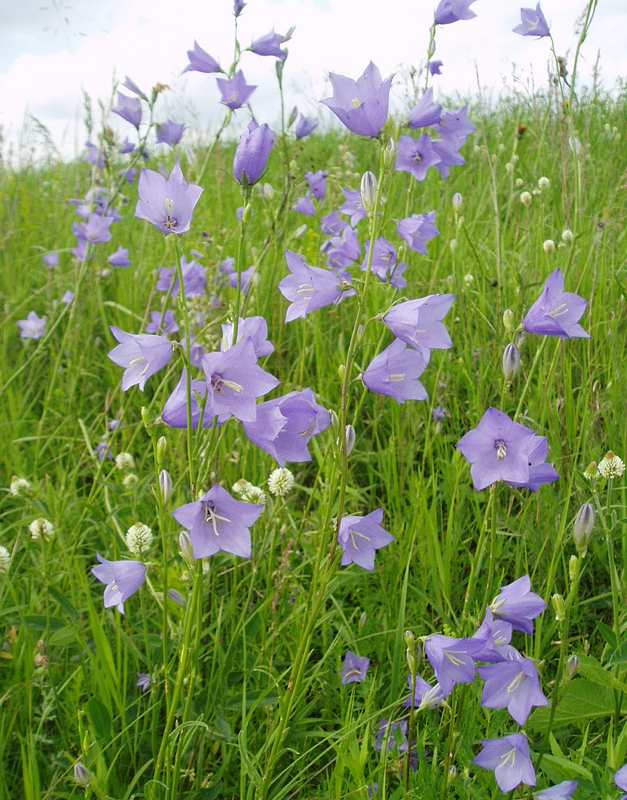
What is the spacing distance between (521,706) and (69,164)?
8.24m

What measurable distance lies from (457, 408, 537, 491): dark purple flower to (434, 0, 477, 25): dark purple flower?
5.10 ft

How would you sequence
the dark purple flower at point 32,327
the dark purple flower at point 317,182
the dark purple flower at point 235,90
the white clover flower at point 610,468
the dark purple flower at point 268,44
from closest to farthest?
the white clover flower at point 610,468 → the dark purple flower at point 235,90 → the dark purple flower at point 268,44 → the dark purple flower at point 317,182 → the dark purple flower at point 32,327

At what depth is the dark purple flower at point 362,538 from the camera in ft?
4.86

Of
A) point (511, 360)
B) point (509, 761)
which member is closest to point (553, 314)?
point (511, 360)

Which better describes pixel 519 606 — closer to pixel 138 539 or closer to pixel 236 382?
pixel 236 382

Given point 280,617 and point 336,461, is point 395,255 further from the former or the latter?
point 336,461

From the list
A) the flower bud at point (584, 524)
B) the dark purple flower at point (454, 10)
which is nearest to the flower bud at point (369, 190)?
the flower bud at point (584, 524)

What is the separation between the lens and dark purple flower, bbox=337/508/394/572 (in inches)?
58.3

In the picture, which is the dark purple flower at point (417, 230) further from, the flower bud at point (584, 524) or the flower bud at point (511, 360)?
the flower bud at point (584, 524)

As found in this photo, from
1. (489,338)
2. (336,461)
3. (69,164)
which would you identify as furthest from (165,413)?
(69,164)

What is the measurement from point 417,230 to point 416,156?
33 centimetres

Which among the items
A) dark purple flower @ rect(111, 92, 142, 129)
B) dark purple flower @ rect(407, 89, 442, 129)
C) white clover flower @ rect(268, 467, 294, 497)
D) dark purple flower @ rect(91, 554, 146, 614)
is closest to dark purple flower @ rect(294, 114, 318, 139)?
dark purple flower @ rect(111, 92, 142, 129)

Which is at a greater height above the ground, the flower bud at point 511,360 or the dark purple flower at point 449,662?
the flower bud at point 511,360

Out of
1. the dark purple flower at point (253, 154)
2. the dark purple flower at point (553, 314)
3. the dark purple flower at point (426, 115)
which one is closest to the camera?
the dark purple flower at point (253, 154)
